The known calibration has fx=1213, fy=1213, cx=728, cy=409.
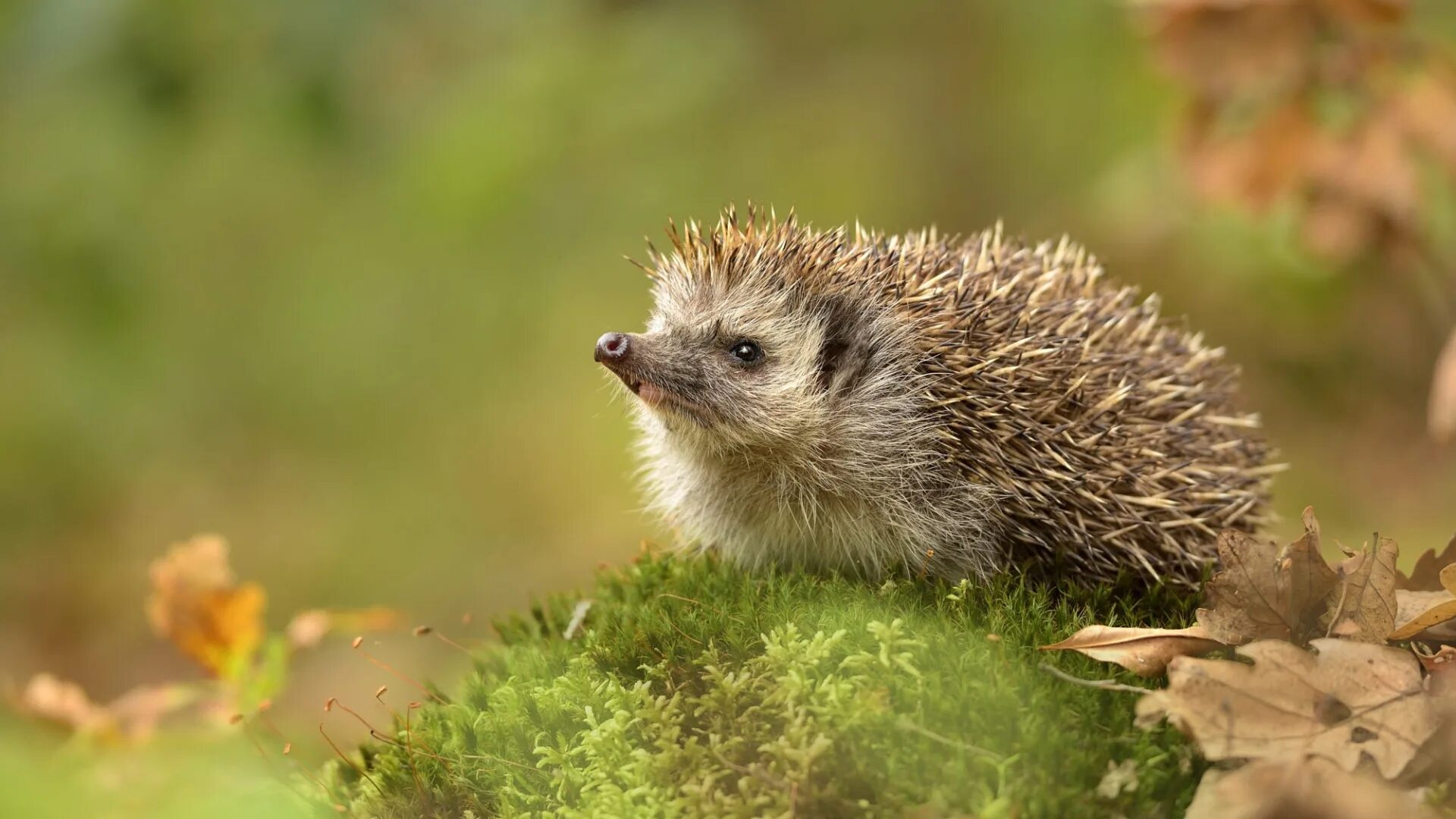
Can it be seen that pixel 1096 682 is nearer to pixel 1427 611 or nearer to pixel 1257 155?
pixel 1427 611

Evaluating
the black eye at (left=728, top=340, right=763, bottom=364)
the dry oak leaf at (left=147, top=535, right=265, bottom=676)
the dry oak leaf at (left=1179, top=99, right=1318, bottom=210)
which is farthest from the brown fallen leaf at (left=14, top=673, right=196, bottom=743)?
the dry oak leaf at (left=1179, top=99, right=1318, bottom=210)

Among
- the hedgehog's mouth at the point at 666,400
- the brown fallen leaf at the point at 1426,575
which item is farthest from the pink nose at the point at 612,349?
the brown fallen leaf at the point at 1426,575

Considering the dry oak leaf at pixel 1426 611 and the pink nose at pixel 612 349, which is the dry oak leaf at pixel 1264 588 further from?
the pink nose at pixel 612 349

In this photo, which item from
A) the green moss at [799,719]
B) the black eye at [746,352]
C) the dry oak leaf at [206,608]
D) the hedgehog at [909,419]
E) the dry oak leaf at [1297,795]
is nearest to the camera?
the dry oak leaf at [1297,795]

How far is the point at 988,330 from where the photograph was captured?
3.64 m

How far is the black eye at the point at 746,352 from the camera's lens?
374 centimetres

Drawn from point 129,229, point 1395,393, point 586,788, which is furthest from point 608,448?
point 586,788

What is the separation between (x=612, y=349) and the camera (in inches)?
139

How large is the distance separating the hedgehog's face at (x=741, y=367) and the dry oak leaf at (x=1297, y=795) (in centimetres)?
166

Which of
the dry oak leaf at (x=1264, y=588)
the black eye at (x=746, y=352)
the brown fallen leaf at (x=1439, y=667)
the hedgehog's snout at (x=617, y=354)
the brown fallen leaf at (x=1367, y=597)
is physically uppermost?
the hedgehog's snout at (x=617, y=354)

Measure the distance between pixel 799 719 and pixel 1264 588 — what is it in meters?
1.12

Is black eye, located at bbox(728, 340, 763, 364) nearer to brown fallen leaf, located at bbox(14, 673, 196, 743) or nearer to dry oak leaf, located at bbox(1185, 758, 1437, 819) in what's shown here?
dry oak leaf, located at bbox(1185, 758, 1437, 819)

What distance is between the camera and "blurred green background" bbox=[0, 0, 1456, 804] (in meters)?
7.75

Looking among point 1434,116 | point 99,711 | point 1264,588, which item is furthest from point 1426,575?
point 99,711
